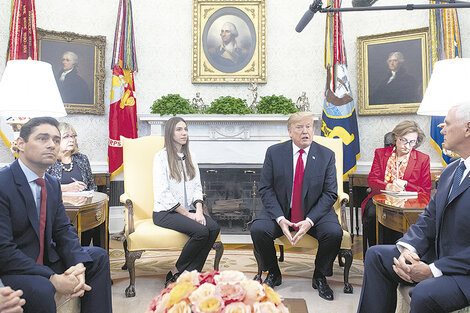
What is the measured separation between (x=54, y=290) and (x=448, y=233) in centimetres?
197

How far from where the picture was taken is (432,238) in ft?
6.88

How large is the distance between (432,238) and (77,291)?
1.94 metres

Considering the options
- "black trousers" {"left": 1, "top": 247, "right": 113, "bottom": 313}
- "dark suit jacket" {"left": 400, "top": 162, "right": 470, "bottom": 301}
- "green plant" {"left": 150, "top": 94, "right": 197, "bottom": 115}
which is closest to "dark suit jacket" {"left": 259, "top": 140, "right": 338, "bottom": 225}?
"dark suit jacket" {"left": 400, "top": 162, "right": 470, "bottom": 301}

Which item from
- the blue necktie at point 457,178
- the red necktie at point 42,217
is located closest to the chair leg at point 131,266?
the red necktie at point 42,217

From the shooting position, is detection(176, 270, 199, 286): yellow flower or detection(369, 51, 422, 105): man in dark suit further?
detection(369, 51, 422, 105): man in dark suit

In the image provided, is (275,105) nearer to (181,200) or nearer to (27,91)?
(181,200)

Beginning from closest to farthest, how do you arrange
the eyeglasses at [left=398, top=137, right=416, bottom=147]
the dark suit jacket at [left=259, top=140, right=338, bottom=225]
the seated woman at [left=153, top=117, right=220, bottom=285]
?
the seated woman at [left=153, top=117, right=220, bottom=285]
the dark suit jacket at [left=259, top=140, right=338, bottom=225]
the eyeglasses at [left=398, top=137, right=416, bottom=147]

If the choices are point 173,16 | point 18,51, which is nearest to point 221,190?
point 173,16

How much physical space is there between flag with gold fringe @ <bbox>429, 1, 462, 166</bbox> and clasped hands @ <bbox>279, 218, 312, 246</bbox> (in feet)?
9.29

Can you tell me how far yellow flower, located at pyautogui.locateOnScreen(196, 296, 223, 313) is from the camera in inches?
41.9

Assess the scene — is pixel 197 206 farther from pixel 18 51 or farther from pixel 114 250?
pixel 18 51

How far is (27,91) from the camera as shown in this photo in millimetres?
2965

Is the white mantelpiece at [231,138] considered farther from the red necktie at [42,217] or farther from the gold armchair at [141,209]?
the red necktie at [42,217]

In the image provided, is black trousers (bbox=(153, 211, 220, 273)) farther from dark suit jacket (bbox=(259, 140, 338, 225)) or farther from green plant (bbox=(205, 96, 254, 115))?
green plant (bbox=(205, 96, 254, 115))
